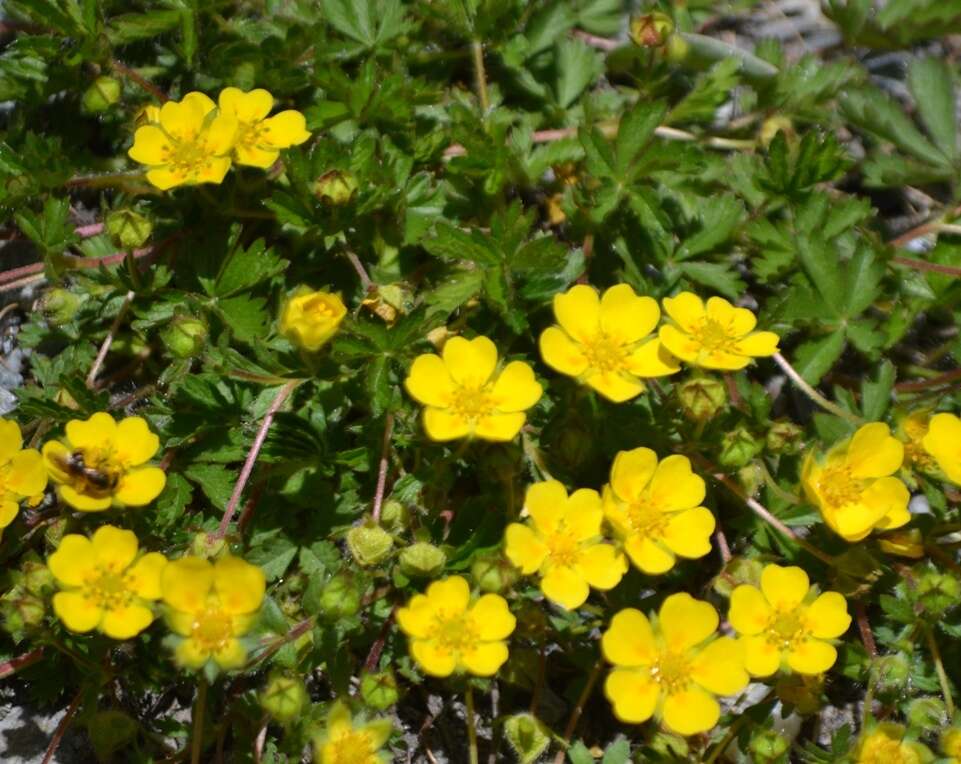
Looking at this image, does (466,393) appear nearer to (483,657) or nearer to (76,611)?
(483,657)

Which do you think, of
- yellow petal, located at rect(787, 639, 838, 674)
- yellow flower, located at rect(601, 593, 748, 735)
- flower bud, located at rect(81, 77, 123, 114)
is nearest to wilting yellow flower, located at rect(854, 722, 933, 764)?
yellow petal, located at rect(787, 639, 838, 674)

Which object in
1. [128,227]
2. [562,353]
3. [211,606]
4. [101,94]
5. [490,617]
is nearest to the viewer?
[211,606]

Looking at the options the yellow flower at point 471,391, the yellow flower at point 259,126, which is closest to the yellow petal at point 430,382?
the yellow flower at point 471,391

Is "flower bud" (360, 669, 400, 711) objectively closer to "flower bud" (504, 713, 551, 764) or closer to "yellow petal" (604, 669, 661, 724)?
"flower bud" (504, 713, 551, 764)

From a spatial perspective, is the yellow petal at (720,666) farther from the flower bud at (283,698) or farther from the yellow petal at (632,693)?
the flower bud at (283,698)

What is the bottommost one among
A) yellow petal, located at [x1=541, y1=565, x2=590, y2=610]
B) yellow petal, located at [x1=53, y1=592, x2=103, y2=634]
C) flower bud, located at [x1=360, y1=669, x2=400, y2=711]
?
flower bud, located at [x1=360, y1=669, x2=400, y2=711]

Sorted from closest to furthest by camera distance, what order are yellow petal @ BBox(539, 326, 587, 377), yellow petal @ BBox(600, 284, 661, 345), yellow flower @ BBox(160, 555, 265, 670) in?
1. yellow flower @ BBox(160, 555, 265, 670)
2. yellow petal @ BBox(539, 326, 587, 377)
3. yellow petal @ BBox(600, 284, 661, 345)

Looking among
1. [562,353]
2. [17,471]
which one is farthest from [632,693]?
[17,471]

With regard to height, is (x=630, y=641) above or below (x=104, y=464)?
below

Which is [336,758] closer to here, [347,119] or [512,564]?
[512,564]
